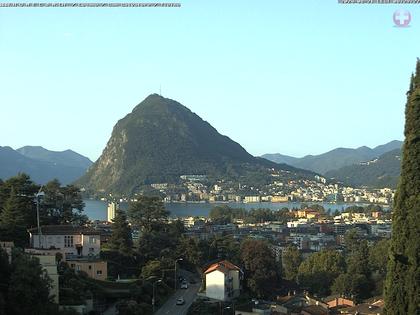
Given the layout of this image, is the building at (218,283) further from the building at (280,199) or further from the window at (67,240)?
the building at (280,199)

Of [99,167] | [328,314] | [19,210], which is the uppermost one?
[99,167]

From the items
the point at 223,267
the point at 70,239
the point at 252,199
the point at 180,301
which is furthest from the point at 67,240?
the point at 252,199

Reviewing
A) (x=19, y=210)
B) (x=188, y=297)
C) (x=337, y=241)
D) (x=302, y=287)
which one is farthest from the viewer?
(x=337, y=241)

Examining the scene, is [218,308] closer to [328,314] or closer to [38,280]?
[328,314]

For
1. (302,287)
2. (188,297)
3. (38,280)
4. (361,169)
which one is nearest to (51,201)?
(188,297)

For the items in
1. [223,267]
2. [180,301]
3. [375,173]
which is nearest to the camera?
[180,301]

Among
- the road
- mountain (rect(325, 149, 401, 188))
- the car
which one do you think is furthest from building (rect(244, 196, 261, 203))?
the car

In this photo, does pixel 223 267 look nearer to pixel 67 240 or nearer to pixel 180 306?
pixel 180 306
